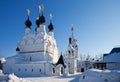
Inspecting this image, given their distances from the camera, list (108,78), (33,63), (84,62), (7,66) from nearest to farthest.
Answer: (108,78), (33,63), (7,66), (84,62)

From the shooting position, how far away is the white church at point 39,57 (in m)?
40.0

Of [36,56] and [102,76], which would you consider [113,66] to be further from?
[36,56]

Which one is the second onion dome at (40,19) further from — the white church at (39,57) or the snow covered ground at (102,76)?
the snow covered ground at (102,76)

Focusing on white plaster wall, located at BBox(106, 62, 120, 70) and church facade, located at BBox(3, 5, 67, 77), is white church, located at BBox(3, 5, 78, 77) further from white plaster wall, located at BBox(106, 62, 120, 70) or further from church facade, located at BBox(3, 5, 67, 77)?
white plaster wall, located at BBox(106, 62, 120, 70)

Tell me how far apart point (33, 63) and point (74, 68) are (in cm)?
999

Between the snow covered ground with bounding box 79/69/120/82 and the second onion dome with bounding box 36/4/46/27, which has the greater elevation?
the second onion dome with bounding box 36/4/46/27

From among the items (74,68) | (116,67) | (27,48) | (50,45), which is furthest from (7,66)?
(116,67)

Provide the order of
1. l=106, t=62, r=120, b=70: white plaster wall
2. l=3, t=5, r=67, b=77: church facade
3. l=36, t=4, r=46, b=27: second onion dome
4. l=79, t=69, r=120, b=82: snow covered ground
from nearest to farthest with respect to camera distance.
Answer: l=79, t=69, r=120, b=82: snow covered ground < l=106, t=62, r=120, b=70: white plaster wall < l=3, t=5, r=67, b=77: church facade < l=36, t=4, r=46, b=27: second onion dome

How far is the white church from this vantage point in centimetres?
4003

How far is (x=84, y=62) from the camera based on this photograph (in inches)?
2579

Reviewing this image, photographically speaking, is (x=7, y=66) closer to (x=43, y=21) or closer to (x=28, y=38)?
(x=28, y=38)

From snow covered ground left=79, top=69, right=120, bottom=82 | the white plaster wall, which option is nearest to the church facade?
the white plaster wall

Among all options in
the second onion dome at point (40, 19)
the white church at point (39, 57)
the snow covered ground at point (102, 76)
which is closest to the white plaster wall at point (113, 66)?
the snow covered ground at point (102, 76)

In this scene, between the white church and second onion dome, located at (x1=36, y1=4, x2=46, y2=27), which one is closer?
the white church
